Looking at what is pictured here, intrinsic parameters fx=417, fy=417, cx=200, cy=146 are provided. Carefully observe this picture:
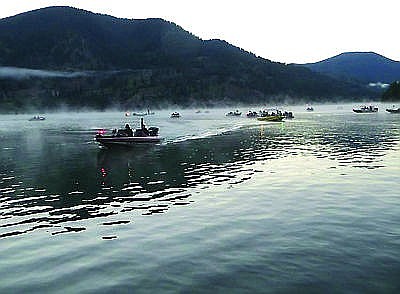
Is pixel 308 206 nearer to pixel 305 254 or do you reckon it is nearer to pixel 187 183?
pixel 305 254

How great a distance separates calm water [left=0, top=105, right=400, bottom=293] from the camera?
1784 centimetres

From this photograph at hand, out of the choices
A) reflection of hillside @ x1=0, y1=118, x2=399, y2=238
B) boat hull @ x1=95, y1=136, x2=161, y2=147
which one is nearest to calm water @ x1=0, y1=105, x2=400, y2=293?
reflection of hillside @ x1=0, y1=118, x2=399, y2=238

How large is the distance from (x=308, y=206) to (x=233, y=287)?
1485 centimetres

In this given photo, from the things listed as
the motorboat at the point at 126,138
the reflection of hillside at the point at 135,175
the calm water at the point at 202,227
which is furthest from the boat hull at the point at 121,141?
the calm water at the point at 202,227

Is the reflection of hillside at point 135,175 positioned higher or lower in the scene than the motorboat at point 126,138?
lower

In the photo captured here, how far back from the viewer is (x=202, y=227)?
25547mm

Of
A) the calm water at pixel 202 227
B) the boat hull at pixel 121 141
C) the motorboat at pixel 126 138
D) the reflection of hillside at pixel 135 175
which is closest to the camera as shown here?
the calm water at pixel 202 227

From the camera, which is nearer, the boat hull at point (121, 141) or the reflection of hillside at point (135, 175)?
the reflection of hillside at point (135, 175)

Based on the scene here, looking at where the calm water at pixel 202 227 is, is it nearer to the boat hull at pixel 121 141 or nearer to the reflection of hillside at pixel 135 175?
the reflection of hillside at pixel 135 175

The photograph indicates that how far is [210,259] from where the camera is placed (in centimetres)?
2006

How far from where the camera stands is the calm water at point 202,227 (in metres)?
17.8

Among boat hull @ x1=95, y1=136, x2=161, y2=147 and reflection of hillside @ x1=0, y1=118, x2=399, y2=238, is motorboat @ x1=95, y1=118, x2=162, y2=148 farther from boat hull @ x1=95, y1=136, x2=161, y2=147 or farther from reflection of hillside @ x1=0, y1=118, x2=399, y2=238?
reflection of hillside @ x1=0, y1=118, x2=399, y2=238

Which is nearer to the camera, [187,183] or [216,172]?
[187,183]

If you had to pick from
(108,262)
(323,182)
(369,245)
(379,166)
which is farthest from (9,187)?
(379,166)
